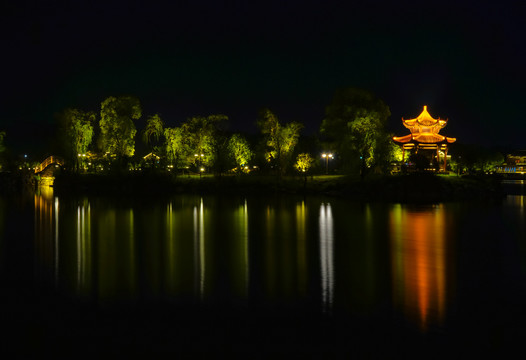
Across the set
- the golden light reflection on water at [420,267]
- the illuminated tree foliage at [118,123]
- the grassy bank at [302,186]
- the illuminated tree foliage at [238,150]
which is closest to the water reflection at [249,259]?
the golden light reflection on water at [420,267]

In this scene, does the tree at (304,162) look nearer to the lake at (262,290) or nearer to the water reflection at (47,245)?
the water reflection at (47,245)

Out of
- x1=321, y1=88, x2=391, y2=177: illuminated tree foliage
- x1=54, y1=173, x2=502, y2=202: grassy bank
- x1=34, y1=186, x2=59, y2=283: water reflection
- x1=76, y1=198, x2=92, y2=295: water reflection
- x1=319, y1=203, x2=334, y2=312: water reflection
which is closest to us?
x1=319, y1=203, x2=334, y2=312: water reflection

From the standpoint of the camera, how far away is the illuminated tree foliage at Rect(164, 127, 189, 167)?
46.8m

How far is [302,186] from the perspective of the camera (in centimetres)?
4066

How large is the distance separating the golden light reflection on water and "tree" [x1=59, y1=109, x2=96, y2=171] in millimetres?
36346

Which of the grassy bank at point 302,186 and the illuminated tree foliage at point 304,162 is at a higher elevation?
the illuminated tree foliage at point 304,162

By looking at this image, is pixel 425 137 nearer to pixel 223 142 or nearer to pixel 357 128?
pixel 357 128

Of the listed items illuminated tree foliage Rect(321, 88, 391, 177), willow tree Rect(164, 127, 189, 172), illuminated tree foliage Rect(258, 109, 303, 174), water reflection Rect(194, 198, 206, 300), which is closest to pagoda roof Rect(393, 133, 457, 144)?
illuminated tree foliage Rect(321, 88, 391, 177)

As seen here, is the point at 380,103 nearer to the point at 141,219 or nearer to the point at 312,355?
the point at 141,219

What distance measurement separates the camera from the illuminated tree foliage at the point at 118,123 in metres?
47.6

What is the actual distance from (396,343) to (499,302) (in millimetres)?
3082

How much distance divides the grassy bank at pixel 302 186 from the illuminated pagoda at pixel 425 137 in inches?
177

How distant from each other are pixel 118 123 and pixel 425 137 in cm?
2799

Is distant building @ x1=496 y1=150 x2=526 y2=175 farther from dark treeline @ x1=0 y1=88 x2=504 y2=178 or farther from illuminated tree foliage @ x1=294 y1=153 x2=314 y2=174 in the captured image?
illuminated tree foliage @ x1=294 y1=153 x2=314 y2=174
